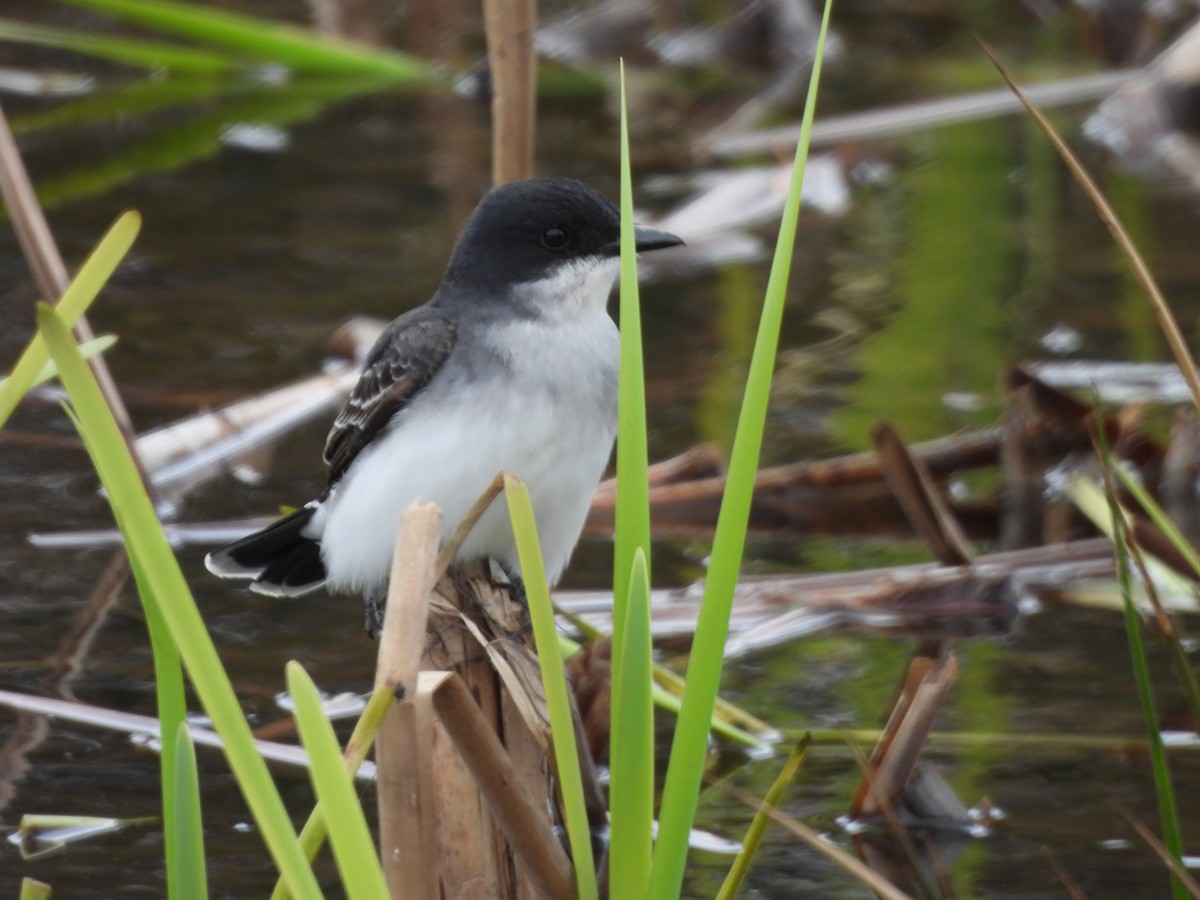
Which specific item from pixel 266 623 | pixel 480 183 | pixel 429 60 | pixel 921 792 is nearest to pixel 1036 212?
pixel 480 183

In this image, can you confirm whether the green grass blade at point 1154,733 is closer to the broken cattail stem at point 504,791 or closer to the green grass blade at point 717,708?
the broken cattail stem at point 504,791

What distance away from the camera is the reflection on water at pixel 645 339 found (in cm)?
536

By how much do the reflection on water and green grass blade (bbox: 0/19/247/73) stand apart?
1.17ft

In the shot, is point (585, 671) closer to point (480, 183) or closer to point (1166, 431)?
point (1166, 431)

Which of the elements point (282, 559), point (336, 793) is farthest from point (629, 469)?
point (282, 559)

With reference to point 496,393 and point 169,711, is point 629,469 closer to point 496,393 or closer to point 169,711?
point 169,711

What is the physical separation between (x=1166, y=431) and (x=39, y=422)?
15.1 ft

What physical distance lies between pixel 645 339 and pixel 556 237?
4.38m

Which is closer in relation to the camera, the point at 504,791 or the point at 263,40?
the point at 504,791

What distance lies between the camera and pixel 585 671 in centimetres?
506

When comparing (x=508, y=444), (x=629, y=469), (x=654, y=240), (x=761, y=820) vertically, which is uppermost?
(x=654, y=240)

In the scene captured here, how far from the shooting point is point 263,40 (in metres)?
11.6

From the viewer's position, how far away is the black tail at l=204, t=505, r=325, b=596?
5.36 meters

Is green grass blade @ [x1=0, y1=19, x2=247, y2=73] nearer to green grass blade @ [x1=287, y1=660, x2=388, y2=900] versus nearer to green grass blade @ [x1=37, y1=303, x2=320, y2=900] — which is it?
green grass blade @ [x1=37, y1=303, x2=320, y2=900]
